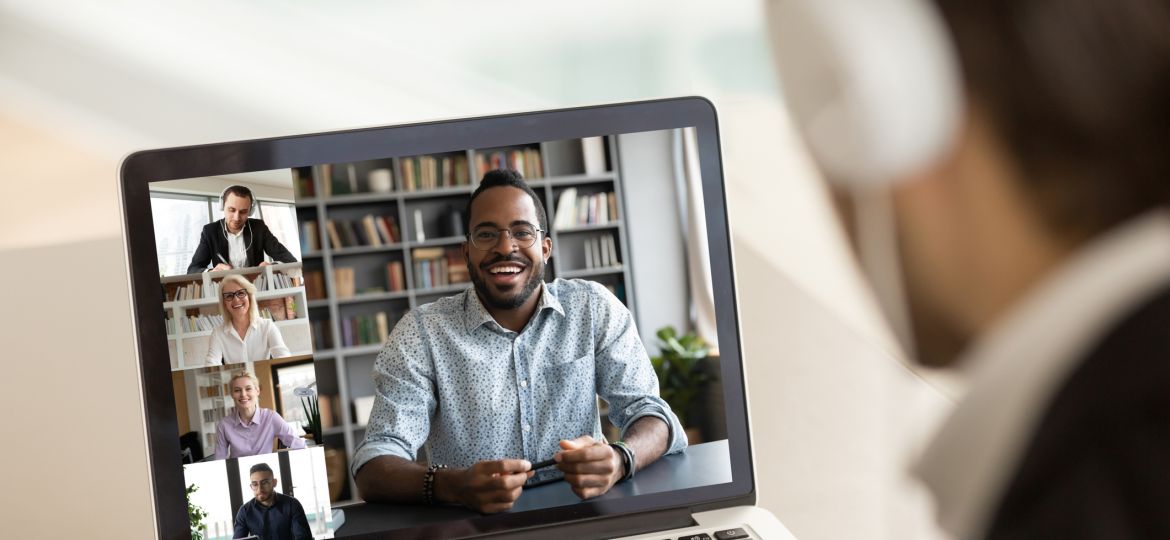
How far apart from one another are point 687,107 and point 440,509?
47 centimetres

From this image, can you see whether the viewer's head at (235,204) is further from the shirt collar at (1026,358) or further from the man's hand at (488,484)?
the shirt collar at (1026,358)

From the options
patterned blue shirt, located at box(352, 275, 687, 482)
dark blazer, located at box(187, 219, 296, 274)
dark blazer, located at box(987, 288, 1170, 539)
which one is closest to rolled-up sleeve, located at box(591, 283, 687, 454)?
patterned blue shirt, located at box(352, 275, 687, 482)

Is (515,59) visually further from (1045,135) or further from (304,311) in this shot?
(1045,135)

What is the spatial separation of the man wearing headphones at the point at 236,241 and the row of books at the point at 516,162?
0.67 ft

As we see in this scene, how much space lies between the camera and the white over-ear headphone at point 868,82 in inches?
5.9

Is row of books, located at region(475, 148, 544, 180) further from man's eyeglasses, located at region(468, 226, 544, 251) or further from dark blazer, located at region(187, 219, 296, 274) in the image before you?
dark blazer, located at region(187, 219, 296, 274)

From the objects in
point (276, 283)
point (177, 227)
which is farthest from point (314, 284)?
point (177, 227)

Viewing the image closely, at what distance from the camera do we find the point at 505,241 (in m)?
0.84

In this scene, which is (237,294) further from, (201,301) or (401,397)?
(401,397)

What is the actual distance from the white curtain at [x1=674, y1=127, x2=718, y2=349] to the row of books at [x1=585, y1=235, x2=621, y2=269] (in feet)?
0.23

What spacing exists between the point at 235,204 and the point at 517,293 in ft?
0.93

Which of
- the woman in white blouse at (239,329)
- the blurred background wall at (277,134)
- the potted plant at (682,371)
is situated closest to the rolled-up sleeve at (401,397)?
the woman in white blouse at (239,329)

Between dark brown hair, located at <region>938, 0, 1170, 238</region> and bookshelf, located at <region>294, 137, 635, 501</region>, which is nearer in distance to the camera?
dark brown hair, located at <region>938, 0, 1170, 238</region>

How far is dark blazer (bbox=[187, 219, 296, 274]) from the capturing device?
786mm
